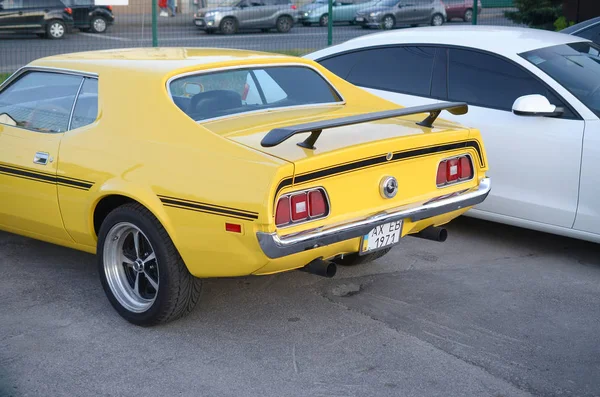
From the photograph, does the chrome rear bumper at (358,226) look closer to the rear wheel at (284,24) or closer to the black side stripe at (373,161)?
the black side stripe at (373,161)

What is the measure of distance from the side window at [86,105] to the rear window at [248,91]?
517 millimetres

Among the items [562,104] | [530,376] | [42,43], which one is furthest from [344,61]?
[42,43]

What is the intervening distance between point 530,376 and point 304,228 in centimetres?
135

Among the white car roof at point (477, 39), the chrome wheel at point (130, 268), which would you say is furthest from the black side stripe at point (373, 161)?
the white car roof at point (477, 39)

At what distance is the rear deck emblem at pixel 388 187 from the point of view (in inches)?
183

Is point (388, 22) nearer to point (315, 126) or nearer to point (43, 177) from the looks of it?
point (43, 177)

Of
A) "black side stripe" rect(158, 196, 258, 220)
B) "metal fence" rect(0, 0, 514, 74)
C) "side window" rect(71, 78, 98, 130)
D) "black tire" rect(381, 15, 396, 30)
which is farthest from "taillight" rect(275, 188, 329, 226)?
"black tire" rect(381, 15, 396, 30)

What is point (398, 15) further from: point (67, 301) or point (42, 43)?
point (67, 301)

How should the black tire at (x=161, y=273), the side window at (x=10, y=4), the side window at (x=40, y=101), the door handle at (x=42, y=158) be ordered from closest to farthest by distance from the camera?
the black tire at (x=161, y=273), the door handle at (x=42, y=158), the side window at (x=40, y=101), the side window at (x=10, y=4)

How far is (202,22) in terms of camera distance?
15883 millimetres

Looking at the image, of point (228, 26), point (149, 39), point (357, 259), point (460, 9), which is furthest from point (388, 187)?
point (460, 9)

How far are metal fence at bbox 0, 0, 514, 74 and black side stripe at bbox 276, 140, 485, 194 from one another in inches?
389

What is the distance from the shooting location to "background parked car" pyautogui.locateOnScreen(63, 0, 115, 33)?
49.2ft

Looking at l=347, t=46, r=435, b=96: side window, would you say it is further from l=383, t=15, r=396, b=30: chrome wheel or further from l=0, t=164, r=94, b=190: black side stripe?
l=383, t=15, r=396, b=30: chrome wheel
